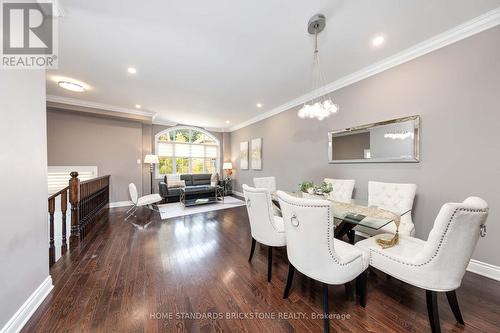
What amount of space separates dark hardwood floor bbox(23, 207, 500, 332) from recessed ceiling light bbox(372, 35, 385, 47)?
2901 millimetres

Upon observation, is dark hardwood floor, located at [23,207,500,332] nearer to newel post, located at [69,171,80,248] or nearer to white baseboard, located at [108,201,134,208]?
newel post, located at [69,171,80,248]

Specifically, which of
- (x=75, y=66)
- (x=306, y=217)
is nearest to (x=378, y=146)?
(x=306, y=217)

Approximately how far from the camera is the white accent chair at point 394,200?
81.2 inches

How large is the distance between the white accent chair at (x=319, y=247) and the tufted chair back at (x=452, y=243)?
41cm

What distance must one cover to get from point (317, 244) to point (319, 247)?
0.03 metres

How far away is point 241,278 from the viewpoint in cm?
189

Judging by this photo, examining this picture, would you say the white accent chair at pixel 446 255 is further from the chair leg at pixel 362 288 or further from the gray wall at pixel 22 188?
the gray wall at pixel 22 188

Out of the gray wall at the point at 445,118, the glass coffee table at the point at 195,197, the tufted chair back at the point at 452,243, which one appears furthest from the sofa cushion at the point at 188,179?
the tufted chair back at the point at 452,243

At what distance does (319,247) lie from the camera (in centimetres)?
125

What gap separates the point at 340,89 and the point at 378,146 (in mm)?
1330

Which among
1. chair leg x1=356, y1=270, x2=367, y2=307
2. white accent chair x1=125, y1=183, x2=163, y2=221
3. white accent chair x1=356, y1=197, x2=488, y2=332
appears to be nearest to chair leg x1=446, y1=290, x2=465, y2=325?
white accent chair x1=356, y1=197, x2=488, y2=332

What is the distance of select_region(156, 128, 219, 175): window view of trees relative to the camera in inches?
253
